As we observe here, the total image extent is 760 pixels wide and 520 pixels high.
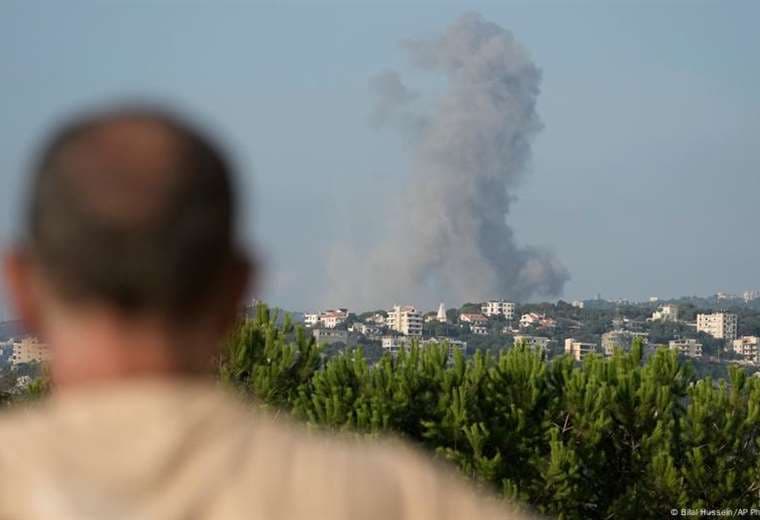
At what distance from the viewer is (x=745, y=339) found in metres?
91.9

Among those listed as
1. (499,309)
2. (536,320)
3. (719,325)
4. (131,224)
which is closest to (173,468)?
(131,224)

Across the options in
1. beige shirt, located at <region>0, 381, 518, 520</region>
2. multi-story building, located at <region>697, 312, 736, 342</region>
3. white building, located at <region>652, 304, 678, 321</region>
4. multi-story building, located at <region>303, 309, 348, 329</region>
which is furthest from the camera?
white building, located at <region>652, 304, 678, 321</region>

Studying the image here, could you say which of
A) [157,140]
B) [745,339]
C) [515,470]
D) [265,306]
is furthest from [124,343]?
[745,339]

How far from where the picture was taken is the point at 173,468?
121cm

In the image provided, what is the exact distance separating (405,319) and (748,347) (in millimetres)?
21323

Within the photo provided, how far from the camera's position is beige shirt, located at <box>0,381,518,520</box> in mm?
1207

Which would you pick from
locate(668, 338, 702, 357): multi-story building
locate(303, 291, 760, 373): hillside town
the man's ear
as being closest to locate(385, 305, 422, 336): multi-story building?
locate(303, 291, 760, 373): hillside town

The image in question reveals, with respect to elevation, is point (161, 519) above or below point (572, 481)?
above

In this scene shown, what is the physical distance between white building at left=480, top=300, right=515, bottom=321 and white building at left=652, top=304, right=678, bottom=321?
8547mm

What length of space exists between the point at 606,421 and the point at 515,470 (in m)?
1.53

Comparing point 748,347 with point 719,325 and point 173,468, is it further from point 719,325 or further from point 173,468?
point 173,468

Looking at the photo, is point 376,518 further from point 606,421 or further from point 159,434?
point 606,421

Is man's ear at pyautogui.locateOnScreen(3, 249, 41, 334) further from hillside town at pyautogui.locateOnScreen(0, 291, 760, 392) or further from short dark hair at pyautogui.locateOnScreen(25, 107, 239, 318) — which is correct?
hillside town at pyautogui.locateOnScreen(0, 291, 760, 392)

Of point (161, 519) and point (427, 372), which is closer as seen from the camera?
point (161, 519)
